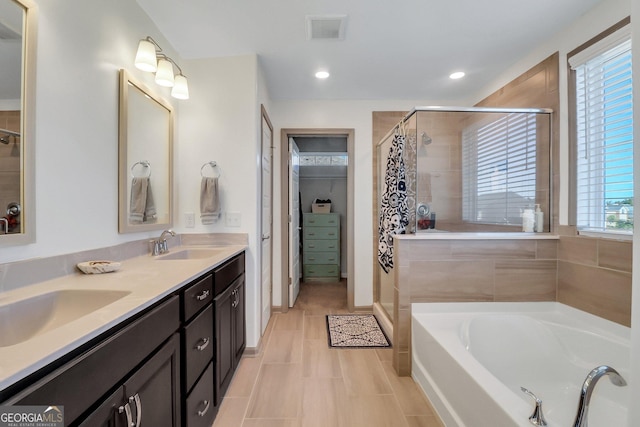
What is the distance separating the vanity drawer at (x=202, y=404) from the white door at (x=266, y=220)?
36.4 inches

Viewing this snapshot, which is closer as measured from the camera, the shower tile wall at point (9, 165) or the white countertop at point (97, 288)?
the white countertop at point (97, 288)

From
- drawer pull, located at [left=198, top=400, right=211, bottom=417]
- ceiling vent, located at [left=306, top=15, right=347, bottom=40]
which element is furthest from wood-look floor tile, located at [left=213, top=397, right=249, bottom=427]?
ceiling vent, located at [left=306, top=15, right=347, bottom=40]

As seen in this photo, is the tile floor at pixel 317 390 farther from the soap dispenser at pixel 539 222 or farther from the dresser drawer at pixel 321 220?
the dresser drawer at pixel 321 220

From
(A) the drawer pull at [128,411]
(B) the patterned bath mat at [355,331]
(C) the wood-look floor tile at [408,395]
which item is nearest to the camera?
(A) the drawer pull at [128,411]

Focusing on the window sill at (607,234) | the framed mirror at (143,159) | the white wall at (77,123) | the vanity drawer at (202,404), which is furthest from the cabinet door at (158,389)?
the window sill at (607,234)

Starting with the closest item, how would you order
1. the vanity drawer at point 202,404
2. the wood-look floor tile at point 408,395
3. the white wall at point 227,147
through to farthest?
1. the vanity drawer at point 202,404
2. the wood-look floor tile at point 408,395
3. the white wall at point 227,147

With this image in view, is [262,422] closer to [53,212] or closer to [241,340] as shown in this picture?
[241,340]

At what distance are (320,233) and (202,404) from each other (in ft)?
10.5

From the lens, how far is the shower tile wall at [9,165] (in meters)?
0.90

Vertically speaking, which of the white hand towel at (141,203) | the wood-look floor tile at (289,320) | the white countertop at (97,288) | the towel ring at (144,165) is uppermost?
the towel ring at (144,165)

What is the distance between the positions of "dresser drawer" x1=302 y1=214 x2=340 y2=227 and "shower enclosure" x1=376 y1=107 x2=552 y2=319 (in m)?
1.57

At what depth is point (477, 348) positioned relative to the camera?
1.59 m

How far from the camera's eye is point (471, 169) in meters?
2.61

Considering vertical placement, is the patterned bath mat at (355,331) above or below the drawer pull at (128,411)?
below
